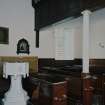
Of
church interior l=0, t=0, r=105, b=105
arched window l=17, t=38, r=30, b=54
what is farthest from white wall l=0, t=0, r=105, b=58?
arched window l=17, t=38, r=30, b=54

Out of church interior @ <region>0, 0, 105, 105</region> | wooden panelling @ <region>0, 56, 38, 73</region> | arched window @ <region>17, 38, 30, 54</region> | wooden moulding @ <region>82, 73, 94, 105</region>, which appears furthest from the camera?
arched window @ <region>17, 38, 30, 54</region>

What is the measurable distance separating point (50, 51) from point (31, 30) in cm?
93

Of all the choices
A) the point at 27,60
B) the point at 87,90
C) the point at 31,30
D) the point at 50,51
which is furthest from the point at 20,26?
the point at 87,90

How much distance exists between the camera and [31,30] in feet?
21.2

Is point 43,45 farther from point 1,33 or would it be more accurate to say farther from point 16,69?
point 16,69

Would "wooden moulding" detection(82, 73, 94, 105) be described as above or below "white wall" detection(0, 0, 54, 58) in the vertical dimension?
below

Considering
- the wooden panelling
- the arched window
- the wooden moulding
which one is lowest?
the wooden moulding

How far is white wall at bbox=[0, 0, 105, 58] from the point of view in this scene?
5922 millimetres

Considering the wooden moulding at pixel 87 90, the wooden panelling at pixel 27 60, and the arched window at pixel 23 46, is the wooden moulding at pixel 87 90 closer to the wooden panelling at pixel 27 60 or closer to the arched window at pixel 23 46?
the wooden panelling at pixel 27 60

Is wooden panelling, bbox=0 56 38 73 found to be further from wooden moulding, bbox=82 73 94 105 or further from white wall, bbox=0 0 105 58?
wooden moulding, bbox=82 73 94 105

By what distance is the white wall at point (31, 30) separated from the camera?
19.4 ft

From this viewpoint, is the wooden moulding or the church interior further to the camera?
the church interior

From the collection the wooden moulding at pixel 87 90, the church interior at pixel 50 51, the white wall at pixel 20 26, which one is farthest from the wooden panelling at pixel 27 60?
the wooden moulding at pixel 87 90

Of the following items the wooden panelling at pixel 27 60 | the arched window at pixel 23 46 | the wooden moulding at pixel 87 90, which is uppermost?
the arched window at pixel 23 46
